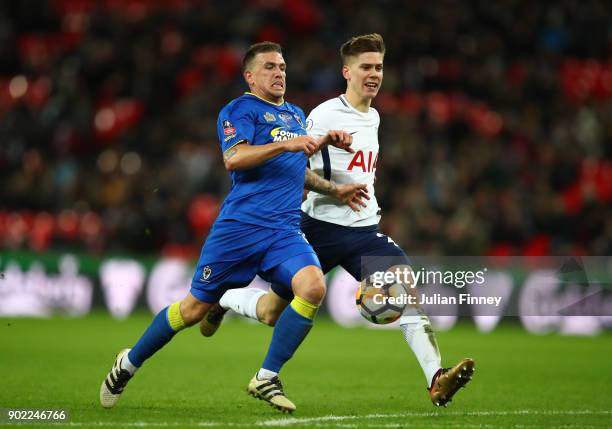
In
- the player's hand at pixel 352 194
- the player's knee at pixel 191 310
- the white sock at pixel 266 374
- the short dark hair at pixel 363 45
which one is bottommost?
the white sock at pixel 266 374

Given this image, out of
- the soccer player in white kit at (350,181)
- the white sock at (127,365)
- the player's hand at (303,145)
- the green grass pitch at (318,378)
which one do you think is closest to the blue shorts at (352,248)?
the soccer player in white kit at (350,181)

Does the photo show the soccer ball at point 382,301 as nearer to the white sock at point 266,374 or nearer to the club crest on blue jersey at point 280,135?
the white sock at point 266,374

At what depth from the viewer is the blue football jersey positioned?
7.00 m

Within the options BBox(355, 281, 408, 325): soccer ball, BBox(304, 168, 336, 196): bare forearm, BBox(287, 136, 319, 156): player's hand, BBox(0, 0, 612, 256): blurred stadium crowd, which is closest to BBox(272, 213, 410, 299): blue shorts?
BBox(355, 281, 408, 325): soccer ball

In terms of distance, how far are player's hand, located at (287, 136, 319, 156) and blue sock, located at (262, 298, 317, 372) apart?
100cm

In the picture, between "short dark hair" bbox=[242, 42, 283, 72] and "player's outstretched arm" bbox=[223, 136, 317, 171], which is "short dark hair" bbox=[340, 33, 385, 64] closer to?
"short dark hair" bbox=[242, 42, 283, 72]

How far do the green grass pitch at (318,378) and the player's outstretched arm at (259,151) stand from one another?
5.16 feet

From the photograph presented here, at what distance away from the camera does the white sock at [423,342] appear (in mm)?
7042

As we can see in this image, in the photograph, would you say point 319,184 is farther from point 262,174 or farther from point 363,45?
point 363,45

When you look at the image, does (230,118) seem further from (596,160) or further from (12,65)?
(12,65)

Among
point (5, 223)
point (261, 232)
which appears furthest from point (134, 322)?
point (261, 232)

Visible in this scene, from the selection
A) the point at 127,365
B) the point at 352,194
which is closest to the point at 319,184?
the point at 352,194

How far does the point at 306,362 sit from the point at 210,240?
4082 millimetres

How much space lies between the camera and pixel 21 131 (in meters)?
18.7
